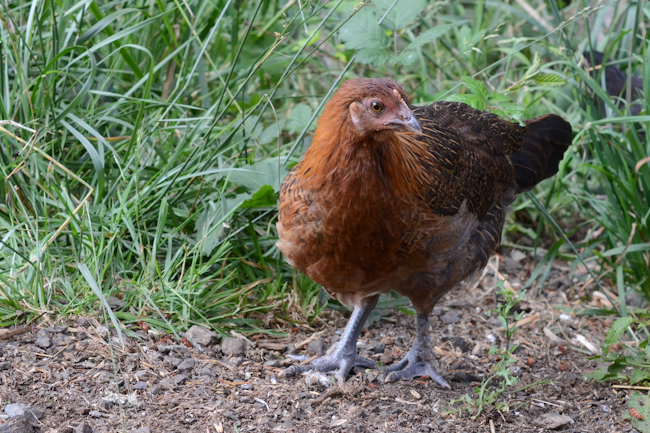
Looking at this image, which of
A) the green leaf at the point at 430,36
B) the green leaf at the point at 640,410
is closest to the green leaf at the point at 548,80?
the green leaf at the point at 430,36

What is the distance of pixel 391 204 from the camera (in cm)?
296

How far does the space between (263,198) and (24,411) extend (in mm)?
1580

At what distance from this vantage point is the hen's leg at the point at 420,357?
359 cm

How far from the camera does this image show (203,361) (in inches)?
129

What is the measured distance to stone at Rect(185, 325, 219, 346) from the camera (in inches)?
135

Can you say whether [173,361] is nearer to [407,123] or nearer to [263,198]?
[263,198]

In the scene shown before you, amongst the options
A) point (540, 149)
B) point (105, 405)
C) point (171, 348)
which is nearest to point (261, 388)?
point (171, 348)

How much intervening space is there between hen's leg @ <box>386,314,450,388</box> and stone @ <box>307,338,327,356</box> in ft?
1.24

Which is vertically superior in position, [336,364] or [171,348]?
[171,348]

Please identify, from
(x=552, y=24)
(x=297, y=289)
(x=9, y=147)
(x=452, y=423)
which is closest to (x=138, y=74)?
(x=9, y=147)

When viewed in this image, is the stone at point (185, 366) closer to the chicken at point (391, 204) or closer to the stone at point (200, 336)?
the stone at point (200, 336)

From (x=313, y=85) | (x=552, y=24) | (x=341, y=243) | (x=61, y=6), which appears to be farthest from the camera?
(x=552, y=24)

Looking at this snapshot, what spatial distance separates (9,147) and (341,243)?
1.93 meters

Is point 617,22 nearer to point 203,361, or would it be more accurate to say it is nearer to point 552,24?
point 552,24
